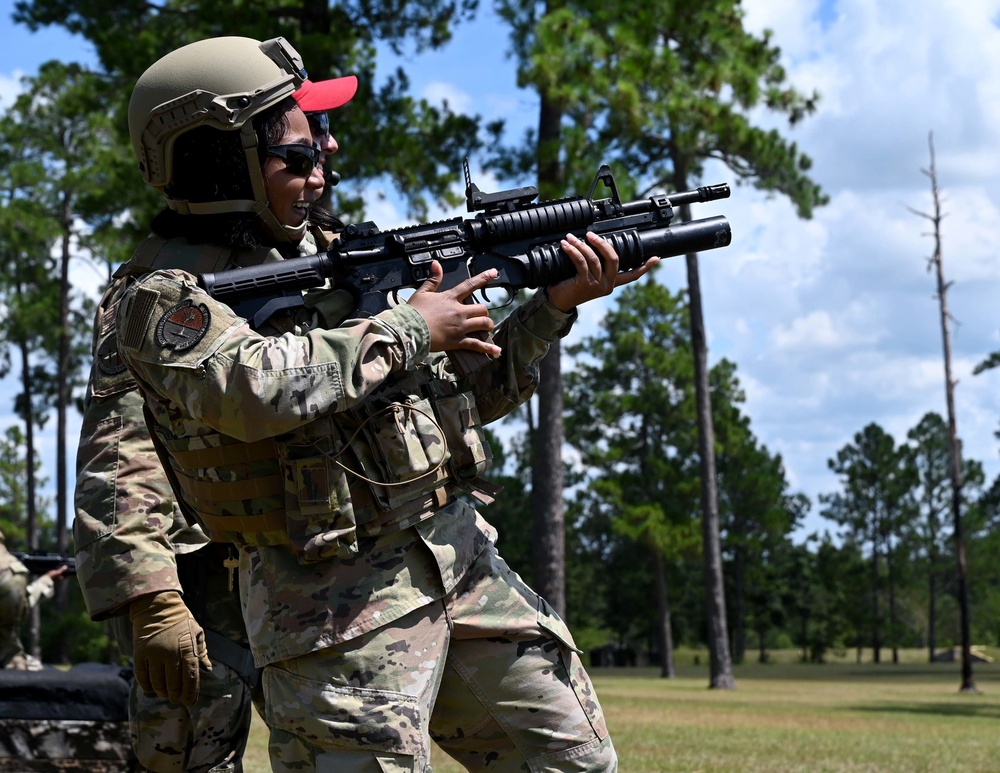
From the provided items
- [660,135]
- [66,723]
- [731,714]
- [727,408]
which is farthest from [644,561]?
[66,723]

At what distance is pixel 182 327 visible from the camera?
8.65 ft

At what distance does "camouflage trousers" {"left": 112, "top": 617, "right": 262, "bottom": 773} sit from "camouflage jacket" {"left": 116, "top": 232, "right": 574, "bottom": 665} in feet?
3.39

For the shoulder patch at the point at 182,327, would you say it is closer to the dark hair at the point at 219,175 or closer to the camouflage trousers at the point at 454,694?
the dark hair at the point at 219,175

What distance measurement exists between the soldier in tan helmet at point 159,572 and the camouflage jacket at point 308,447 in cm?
42

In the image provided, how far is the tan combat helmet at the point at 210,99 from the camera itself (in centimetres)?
297

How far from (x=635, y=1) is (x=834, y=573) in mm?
53684

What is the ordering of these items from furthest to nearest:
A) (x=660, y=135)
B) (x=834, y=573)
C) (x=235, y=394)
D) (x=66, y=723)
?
(x=834, y=573), (x=660, y=135), (x=66, y=723), (x=235, y=394)

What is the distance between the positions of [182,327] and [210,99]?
25.5 inches

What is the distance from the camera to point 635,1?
19.2 meters

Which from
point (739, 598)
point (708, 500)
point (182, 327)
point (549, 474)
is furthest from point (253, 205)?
point (739, 598)

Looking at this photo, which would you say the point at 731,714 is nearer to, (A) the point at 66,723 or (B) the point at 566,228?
(A) the point at 66,723

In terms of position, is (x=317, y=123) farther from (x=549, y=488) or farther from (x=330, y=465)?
(x=549, y=488)

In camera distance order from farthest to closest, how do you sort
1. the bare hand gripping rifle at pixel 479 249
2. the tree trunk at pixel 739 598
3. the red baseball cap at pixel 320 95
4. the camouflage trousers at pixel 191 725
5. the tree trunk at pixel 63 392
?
the tree trunk at pixel 739 598
the tree trunk at pixel 63 392
the camouflage trousers at pixel 191 725
the red baseball cap at pixel 320 95
the bare hand gripping rifle at pixel 479 249

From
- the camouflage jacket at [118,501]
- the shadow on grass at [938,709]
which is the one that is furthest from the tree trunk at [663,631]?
the camouflage jacket at [118,501]
